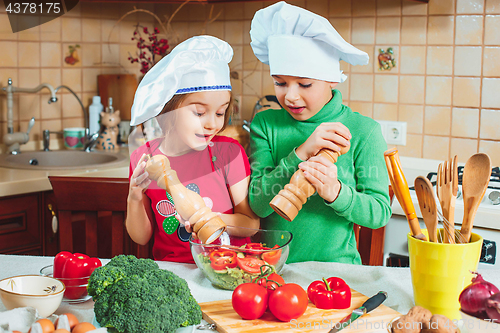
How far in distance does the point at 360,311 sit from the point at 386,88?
Answer: 1.27 metres

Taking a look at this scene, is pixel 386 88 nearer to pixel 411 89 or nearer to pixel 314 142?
pixel 411 89

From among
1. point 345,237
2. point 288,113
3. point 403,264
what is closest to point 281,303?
point 345,237

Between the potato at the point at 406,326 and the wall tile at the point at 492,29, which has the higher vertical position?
the wall tile at the point at 492,29

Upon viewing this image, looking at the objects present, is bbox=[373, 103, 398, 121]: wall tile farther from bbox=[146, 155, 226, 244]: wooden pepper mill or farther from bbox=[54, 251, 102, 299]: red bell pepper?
bbox=[54, 251, 102, 299]: red bell pepper

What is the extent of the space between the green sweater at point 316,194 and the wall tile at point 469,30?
91cm

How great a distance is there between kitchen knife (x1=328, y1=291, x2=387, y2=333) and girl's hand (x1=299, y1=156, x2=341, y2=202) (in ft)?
0.65

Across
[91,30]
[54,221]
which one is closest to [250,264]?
[54,221]

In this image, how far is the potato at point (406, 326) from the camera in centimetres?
60

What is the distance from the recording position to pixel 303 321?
70 centimetres

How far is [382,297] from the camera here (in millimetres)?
737

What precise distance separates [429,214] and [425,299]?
14 centimetres

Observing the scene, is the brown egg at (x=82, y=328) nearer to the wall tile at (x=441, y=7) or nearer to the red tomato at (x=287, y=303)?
the red tomato at (x=287, y=303)

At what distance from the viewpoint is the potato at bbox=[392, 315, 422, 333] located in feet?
1.98

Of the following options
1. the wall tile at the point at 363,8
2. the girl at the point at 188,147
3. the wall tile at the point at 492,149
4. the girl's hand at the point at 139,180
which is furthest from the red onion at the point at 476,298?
the wall tile at the point at 363,8
